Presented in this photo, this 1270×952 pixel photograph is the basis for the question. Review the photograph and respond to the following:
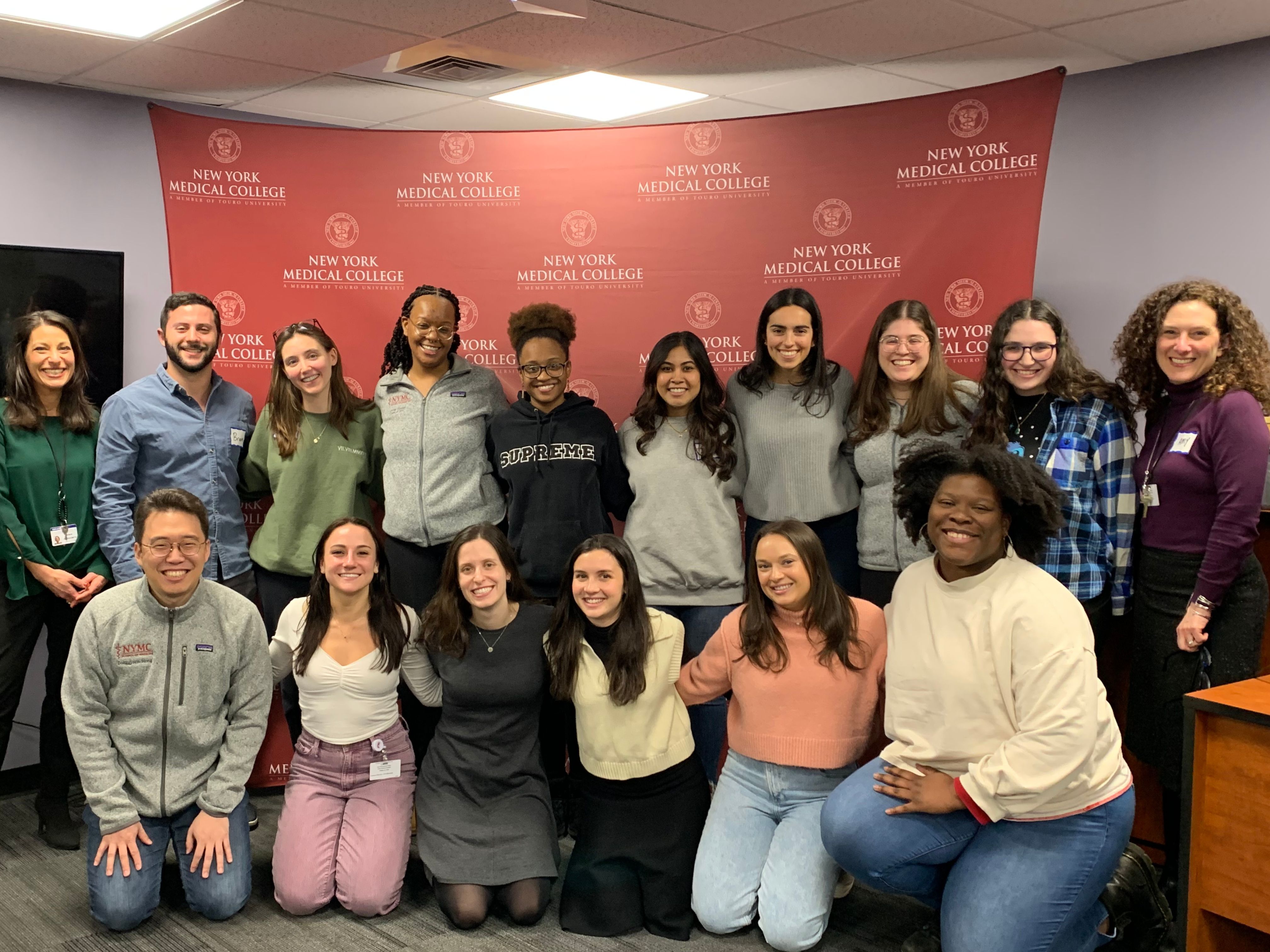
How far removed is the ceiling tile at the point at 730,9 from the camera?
3398 millimetres

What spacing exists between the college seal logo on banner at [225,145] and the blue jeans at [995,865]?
3.12m

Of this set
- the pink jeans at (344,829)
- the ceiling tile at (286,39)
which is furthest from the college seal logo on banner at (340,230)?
the pink jeans at (344,829)

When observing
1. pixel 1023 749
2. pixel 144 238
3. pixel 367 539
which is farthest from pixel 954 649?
pixel 144 238

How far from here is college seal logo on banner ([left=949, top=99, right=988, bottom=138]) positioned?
3607 mm

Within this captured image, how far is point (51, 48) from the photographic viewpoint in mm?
3820

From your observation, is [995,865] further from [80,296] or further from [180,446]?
[80,296]

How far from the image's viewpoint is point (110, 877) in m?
2.89

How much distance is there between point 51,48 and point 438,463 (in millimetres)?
2017

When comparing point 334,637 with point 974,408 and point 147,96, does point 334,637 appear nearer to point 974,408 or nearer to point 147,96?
point 974,408

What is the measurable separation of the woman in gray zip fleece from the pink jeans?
4.87 ft

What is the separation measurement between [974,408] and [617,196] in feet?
5.22

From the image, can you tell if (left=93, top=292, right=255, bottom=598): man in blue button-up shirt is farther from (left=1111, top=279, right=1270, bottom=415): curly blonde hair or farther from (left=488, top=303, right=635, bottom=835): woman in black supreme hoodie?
(left=1111, top=279, right=1270, bottom=415): curly blonde hair

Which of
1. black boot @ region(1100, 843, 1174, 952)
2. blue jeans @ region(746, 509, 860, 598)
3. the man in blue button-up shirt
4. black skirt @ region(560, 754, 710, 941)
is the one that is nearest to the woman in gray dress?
Answer: black skirt @ region(560, 754, 710, 941)

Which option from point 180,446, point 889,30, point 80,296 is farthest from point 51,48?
point 889,30
